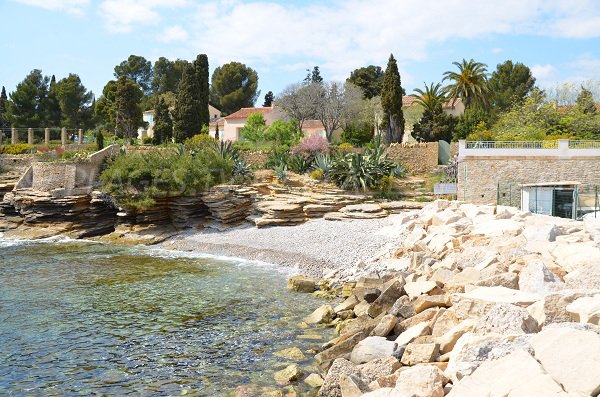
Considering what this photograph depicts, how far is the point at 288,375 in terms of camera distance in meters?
9.48

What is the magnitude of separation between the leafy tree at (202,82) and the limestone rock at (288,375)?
36.6 metres

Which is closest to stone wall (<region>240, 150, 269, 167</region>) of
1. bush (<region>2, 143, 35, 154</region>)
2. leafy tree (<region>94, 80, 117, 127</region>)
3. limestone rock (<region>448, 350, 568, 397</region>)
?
bush (<region>2, 143, 35, 154</region>)

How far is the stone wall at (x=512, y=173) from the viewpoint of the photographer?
25.6m

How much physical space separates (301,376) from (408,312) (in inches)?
111

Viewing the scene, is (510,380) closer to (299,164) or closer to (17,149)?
(299,164)

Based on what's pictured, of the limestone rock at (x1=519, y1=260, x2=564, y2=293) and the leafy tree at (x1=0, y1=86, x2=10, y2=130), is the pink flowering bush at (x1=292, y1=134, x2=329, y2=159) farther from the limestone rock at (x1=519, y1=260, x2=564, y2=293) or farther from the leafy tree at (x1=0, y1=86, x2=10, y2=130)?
the leafy tree at (x1=0, y1=86, x2=10, y2=130)

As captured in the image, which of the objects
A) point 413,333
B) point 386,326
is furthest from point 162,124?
point 413,333

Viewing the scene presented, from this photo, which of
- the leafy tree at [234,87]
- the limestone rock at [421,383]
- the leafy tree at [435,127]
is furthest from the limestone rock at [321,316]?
the leafy tree at [234,87]

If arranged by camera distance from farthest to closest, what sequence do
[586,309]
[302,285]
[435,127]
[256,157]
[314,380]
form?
1. [435,127]
2. [256,157]
3. [302,285]
4. [314,380]
5. [586,309]

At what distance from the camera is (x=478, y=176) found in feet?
87.2

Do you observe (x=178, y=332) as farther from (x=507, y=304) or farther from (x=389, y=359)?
(x=507, y=304)

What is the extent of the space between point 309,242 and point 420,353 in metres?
13.3

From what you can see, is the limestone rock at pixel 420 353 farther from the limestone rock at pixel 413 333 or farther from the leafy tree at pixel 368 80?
the leafy tree at pixel 368 80

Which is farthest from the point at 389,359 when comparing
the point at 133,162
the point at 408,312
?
the point at 133,162
